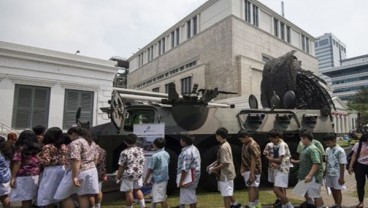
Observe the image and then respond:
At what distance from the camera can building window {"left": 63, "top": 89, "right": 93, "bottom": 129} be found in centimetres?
1592

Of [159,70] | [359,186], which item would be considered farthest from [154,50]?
[359,186]

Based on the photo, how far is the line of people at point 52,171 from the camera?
4.70 metres

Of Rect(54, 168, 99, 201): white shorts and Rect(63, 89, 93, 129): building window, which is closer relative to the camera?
Rect(54, 168, 99, 201): white shorts

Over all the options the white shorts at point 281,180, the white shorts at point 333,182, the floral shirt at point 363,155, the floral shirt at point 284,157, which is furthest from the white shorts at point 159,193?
the floral shirt at point 363,155

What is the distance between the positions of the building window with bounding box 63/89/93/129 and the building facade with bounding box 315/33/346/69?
124020 millimetres

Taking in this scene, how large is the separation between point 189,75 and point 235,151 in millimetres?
32909

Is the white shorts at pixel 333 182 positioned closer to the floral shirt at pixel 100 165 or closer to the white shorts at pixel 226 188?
the white shorts at pixel 226 188

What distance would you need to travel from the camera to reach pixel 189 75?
136 ft

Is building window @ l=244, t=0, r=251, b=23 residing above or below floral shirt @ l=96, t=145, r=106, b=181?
above

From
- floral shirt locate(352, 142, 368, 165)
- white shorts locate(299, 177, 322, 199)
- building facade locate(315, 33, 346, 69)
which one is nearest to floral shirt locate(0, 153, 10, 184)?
white shorts locate(299, 177, 322, 199)

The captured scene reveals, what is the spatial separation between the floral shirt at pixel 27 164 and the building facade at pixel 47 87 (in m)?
10.5

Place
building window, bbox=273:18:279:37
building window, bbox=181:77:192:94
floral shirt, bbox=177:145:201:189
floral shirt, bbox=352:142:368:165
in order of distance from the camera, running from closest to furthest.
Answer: floral shirt, bbox=177:145:201:189, floral shirt, bbox=352:142:368:165, building window, bbox=181:77:192:94, building window, bbox=273:18:279:37

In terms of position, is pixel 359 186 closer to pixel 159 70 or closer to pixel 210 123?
pixel 210 123

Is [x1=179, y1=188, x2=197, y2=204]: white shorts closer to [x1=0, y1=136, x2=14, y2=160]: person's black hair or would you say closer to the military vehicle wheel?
the military vehicle wheel
